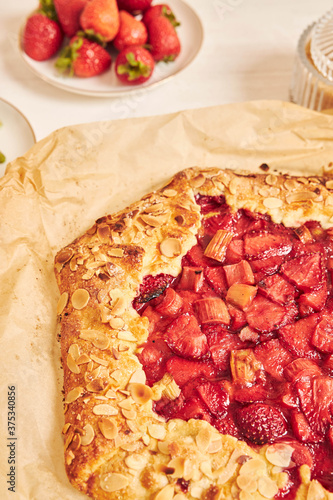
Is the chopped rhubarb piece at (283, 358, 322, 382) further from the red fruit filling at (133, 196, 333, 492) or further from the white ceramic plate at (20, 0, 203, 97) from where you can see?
the white ceramic plate at (20, 0, 203, 97)

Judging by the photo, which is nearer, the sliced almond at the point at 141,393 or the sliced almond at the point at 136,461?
the sliced almond at the point at 136,461

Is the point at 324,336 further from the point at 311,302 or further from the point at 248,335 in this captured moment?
the point at 248,335

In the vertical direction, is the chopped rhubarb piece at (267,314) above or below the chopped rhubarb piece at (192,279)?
below

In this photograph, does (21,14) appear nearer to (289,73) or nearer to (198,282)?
(289,73)

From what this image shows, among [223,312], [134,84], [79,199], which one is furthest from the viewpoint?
[134,84]

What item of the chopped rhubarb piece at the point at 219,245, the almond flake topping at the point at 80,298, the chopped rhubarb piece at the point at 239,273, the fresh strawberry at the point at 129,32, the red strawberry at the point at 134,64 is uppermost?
the fresh strawberry at the point at 129,32

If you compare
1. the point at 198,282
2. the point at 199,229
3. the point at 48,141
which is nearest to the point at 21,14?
the point at 48,141

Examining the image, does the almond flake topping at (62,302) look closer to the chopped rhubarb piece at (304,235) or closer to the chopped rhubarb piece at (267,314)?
the chopped rhubarb piece at (267,314)

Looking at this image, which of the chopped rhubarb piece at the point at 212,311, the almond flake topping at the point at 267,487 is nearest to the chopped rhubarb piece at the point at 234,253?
the chopped rhubarb piece at the point at 212,311
